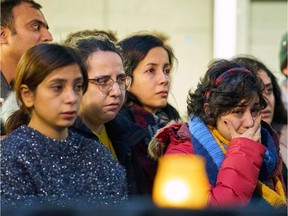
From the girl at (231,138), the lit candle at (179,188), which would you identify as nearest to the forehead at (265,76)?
the girl at (231,138)

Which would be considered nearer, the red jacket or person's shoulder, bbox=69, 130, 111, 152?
person's shoulder, bbox=69, 130, 111, 152

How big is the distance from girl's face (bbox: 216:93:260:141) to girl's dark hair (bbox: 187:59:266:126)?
0.7 inches

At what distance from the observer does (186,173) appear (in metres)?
2.00

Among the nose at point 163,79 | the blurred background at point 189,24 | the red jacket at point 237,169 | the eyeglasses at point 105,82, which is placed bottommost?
the red jacket at point 237,169

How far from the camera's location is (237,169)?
9.83ft

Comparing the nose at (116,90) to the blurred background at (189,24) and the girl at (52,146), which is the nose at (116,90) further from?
the blurred background at (189,24)

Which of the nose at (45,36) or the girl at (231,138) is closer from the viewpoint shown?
the girl at (231,138)

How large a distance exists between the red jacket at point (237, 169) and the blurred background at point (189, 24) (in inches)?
156

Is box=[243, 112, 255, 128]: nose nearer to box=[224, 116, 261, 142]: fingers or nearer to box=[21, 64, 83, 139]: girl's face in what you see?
box=[224, 116, 261, 142]: fingers

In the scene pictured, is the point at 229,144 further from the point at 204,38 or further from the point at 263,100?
the point at 204,38

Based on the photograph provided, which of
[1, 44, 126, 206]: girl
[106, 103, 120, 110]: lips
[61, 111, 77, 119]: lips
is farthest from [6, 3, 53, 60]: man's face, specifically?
[61, 111, 77, 119]: lips

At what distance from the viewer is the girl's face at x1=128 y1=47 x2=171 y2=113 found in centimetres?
377

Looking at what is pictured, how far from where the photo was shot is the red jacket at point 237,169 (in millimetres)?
2955

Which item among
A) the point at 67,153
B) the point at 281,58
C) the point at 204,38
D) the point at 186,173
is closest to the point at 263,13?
the point at 204,38
